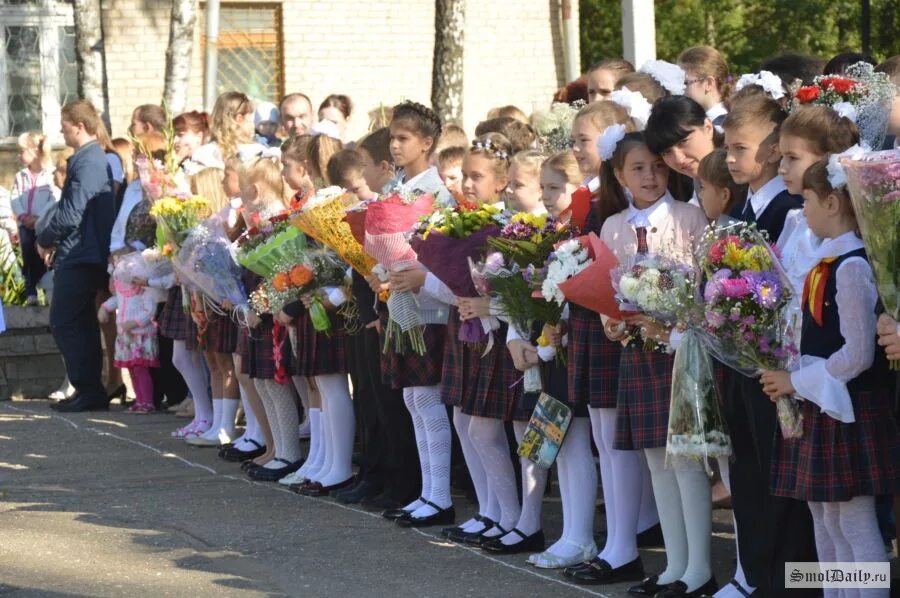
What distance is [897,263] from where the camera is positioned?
4980mm

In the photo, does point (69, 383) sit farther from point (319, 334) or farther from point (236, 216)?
point (319, 334)

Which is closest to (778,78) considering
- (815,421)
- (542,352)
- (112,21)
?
(542,352)

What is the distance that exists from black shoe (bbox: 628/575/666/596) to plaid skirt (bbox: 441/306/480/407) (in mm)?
1449

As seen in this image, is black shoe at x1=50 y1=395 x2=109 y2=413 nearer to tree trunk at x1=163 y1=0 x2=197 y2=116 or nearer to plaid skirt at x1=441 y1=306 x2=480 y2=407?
tree trunk at x1=163 y1=0 x2=197 y2=116

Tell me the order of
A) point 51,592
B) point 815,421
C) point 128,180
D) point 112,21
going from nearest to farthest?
point 815,421 → point 51,592 → point 128,180 → point 112,21

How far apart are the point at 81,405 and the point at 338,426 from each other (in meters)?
4.50

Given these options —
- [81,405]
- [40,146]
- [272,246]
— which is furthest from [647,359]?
[40,146]

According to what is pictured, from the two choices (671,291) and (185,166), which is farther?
(185,166)

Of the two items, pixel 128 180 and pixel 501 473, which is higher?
pixel 128 180

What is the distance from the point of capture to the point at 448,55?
16531 millimetres

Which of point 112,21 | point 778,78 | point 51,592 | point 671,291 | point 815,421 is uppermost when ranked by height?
point 112,21

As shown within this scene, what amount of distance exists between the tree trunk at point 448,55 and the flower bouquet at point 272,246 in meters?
7.72

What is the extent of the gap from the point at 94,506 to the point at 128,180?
506cm

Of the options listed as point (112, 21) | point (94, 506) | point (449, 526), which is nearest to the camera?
point (449, 526)
